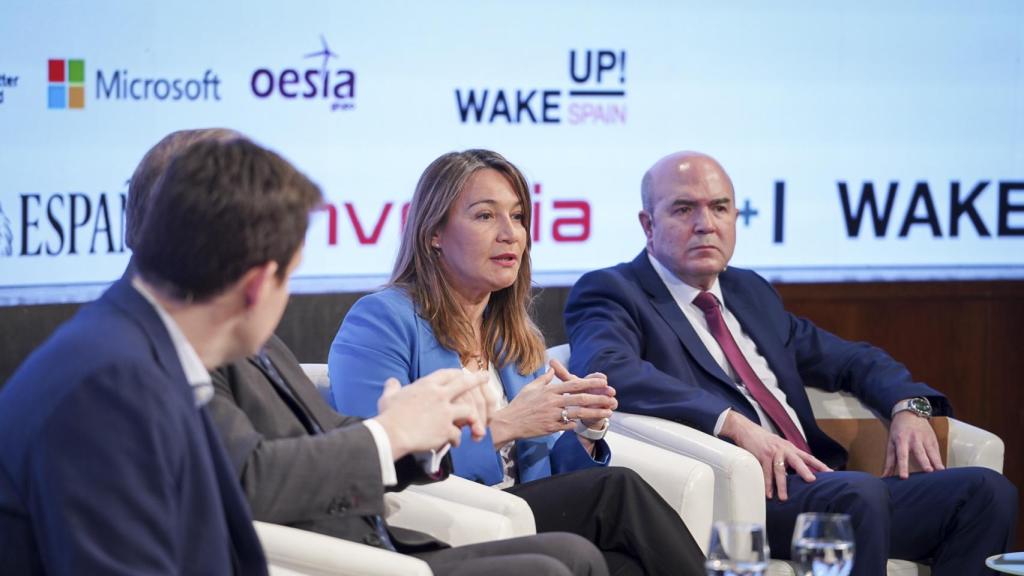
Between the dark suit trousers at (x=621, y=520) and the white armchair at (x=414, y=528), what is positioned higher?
the white armchair at (x=414, y=528)

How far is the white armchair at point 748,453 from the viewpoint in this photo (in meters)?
3.19

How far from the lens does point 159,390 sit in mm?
1593

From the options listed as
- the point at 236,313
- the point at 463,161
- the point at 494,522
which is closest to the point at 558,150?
the point at 463,161

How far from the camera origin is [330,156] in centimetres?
468

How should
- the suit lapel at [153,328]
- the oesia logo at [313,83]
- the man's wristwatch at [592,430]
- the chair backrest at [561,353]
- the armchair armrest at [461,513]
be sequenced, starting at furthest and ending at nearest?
the oesia logo at [313,83] → the chair backrest at [561,353] → the man's wristwatch at [592,430] → the armchair armrest at [461,513] → the suit lapel at [153,328]

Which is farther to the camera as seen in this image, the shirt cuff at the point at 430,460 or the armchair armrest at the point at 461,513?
the armchair armrest at the point at 461,513

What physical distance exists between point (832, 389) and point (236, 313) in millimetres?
2733

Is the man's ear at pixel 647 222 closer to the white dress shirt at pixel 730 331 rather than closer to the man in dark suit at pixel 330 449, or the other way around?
the white dress shirt at pixel 730 331

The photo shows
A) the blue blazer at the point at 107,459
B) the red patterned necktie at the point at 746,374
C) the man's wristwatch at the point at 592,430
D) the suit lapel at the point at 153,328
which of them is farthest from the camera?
the red patterned necktie at the point at 746,374

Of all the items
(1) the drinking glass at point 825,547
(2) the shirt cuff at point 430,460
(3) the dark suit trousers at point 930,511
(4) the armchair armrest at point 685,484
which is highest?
(2) the shirt cuff at point 430,460

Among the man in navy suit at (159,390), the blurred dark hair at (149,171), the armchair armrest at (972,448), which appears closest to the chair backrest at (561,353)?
the armchair armrest at (972,448)

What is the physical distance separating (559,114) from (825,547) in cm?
319

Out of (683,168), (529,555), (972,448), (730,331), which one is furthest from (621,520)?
(683,168)

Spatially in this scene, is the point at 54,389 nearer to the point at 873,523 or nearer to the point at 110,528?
the point at 110,528
